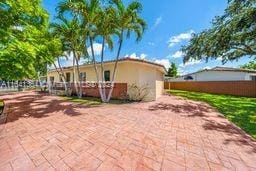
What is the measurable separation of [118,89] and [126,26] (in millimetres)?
5426

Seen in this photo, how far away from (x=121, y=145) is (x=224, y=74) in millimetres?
30407

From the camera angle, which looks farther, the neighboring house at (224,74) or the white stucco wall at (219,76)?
the white stucco wall at (219,76)

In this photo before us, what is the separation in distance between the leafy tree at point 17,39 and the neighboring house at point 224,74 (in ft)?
95.1

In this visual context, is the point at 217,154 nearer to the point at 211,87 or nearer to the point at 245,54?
the point at 245,54

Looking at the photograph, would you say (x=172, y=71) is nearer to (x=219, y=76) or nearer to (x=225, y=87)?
(x=219, y=76)

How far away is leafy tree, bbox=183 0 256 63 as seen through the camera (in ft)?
43.8

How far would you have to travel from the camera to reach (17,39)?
817 cm

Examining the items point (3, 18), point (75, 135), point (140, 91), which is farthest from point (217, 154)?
point (140, 91)

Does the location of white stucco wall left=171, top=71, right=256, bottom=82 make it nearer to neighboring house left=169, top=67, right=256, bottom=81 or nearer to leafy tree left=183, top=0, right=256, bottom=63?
neighboring house left=169, top=67, right=256, bottom=81

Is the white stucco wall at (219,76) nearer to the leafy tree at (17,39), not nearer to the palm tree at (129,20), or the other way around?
the palm tree at (129,20)

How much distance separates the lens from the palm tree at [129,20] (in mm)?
12750

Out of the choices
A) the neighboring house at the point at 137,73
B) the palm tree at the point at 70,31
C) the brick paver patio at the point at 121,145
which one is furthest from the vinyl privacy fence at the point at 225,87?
the palm tree at the point at 70,31

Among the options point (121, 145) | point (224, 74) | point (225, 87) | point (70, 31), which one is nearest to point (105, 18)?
point (70, 31)

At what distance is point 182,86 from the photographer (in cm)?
3184
